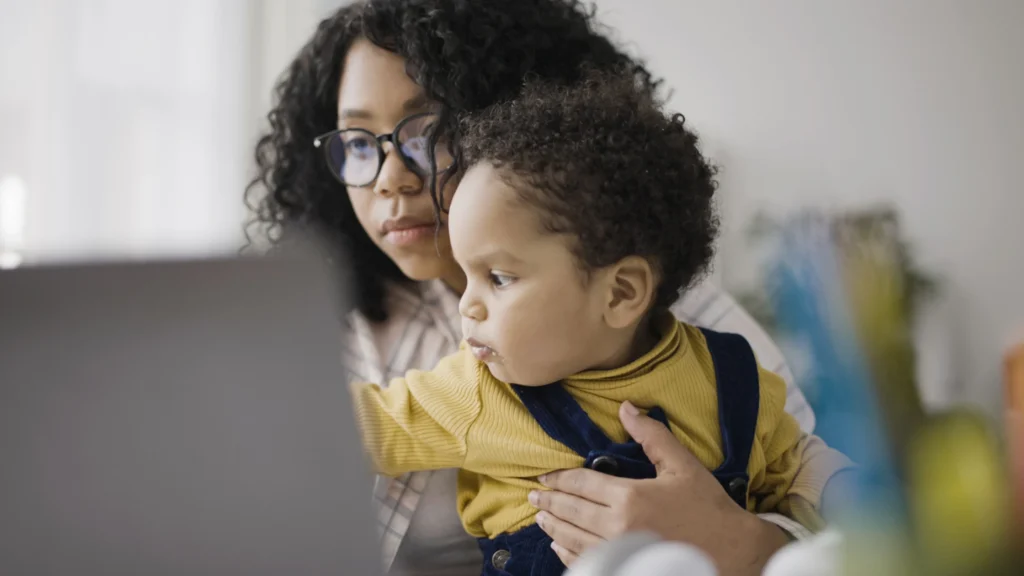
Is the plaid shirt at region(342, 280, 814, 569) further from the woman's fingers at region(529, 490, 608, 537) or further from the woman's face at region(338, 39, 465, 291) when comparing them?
the woman's fingers at region(529, 490, 608, 537)

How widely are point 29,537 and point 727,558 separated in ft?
2.32

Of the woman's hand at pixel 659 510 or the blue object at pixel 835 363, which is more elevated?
the blue object at pixel 835 363

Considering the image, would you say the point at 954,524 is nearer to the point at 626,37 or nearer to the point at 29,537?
the point at 29,537

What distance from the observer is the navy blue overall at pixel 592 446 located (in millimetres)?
1012

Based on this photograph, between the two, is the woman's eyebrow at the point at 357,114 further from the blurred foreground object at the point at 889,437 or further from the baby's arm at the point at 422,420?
the blurred foreground object at the point at 889,437

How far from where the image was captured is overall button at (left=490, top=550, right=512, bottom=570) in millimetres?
1031

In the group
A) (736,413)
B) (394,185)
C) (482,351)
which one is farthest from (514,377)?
(394,185)

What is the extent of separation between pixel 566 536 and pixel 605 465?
0.09m

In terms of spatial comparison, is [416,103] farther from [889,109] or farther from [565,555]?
[889,109]

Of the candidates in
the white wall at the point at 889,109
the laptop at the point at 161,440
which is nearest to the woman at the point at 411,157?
the laptop at the point at 161,440

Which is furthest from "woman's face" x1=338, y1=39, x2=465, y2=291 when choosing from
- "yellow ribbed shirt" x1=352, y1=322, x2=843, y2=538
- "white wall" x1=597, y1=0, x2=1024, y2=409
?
"white wall" x1=597, y1=0, x2=1024, y2=409

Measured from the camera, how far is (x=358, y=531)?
0.49 metres

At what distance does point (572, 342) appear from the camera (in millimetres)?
1002

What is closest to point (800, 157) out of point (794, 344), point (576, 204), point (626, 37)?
point (626, 37)
